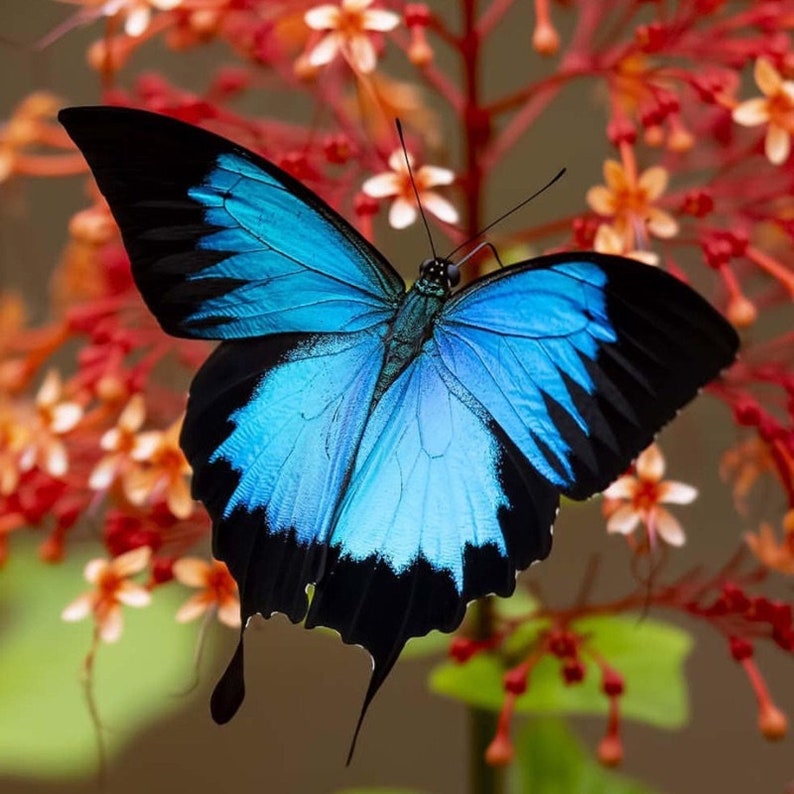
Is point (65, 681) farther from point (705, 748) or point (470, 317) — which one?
point (705, 748)

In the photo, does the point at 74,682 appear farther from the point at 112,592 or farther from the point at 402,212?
the point at 402,212

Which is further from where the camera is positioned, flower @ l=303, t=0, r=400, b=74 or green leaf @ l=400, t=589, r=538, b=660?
green leaf @ l=400, t=589, r=538, b=660

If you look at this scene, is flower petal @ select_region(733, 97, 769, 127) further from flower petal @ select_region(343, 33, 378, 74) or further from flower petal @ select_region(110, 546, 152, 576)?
flower petal @ select_region(110, 546, 152, 576)

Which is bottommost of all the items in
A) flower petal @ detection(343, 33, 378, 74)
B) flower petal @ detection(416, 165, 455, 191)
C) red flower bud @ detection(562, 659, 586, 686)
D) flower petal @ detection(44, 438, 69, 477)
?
red flower bud @ detection(562, 659, 586, 686)

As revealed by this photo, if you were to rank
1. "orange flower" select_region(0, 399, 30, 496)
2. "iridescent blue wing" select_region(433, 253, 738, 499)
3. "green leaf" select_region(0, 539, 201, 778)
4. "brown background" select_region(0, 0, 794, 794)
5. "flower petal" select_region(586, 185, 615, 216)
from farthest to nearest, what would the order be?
1. "brown background" select_region(0, 0, 794, 794)
2. "green leaf" select_region(0, 539, 201, 778)
3. "orange flower" select_region(0, 399, 30, 496)
4. "flower petal" select_region(586, 185, 615, 216)
5. "iridescent blue wing" select_region(433, 253, 738, 499)

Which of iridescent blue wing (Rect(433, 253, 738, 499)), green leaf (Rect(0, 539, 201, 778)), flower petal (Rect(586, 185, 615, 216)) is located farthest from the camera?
green leaf (Rect(0, 539, 201, 778))

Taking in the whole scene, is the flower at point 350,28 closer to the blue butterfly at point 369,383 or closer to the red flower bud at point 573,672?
the blue butterfly at point 369,383

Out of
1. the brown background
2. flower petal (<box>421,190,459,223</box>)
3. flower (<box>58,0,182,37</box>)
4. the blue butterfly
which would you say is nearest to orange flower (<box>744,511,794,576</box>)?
the blue butterfly

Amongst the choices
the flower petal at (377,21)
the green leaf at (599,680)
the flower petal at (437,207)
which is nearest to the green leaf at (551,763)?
the green leaf at (599,680)
